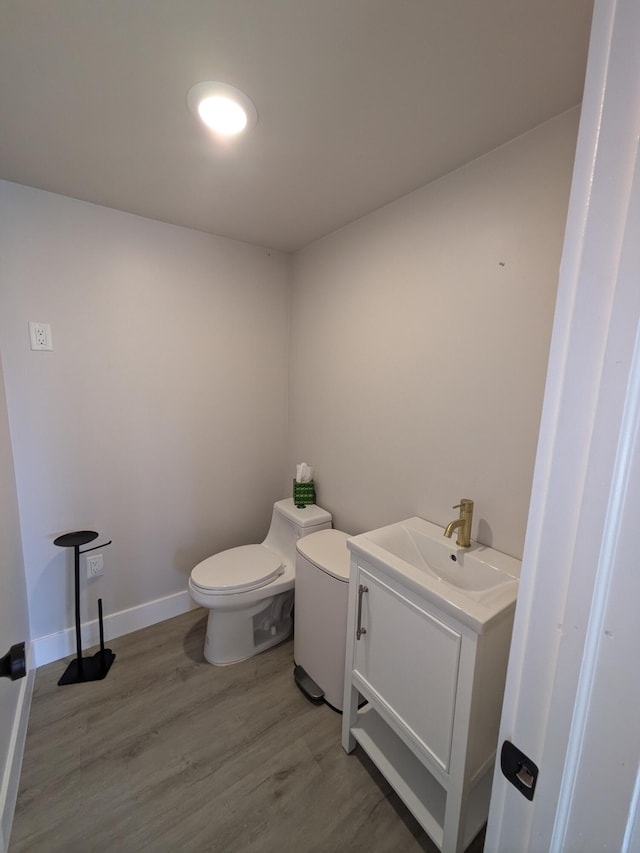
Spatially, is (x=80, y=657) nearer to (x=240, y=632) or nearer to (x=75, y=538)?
(x=75, y=538)

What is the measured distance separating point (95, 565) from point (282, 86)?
2219 millimetres

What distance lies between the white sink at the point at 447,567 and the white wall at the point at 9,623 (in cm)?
128

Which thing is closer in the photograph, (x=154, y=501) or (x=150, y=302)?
(x=150, y=302)

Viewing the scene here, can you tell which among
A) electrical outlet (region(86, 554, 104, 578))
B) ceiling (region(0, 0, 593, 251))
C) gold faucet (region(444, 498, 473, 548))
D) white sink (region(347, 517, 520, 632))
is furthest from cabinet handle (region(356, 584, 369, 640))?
ceiling (region(0, 0, 593, 251))

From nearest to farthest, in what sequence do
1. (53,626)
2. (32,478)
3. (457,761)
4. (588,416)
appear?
(588,416) → (457,761) → (32,478) → (53,626)

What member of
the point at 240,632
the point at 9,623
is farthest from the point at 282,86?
the point at 240,632

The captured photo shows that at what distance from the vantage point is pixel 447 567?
1.35 metres

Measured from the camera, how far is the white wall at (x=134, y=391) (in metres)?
1.66

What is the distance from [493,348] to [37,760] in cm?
232

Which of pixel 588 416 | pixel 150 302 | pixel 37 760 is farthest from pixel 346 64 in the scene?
pixel 37 760

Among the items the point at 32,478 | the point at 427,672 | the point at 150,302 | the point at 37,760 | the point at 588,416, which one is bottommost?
the point at 37,760

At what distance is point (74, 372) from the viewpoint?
1755mm

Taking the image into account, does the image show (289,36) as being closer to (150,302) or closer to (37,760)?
(150,302)

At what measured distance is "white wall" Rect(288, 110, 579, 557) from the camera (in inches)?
47.4
